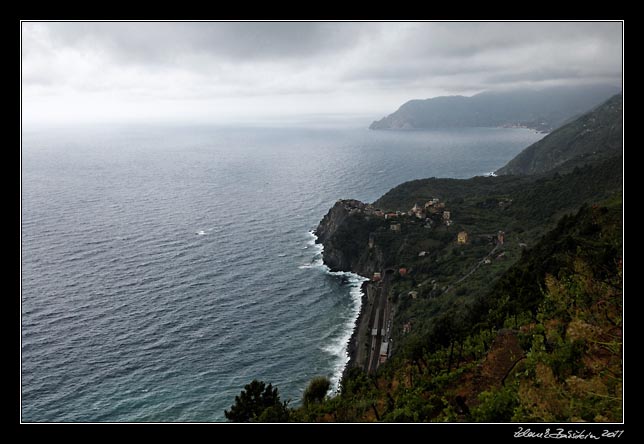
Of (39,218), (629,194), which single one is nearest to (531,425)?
(629,194)

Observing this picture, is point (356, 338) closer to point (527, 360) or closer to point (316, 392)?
point (316, 392)

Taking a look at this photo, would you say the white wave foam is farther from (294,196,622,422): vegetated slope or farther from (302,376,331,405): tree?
(294,196,622,422): vegetated slope

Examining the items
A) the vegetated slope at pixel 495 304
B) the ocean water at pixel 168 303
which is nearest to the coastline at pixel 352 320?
the ocean water at pixel 168 303

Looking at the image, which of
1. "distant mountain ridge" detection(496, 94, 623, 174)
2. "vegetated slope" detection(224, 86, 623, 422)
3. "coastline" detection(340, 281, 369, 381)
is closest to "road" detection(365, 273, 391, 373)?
"coastline" detection(340, 281, 369, 381)

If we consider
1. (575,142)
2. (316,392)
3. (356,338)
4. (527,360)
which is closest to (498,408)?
(527,360)

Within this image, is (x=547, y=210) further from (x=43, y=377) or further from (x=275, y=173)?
(x=275, y=173)

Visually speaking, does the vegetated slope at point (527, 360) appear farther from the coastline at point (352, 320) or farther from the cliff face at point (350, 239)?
the cliff face at point (350, 239)
